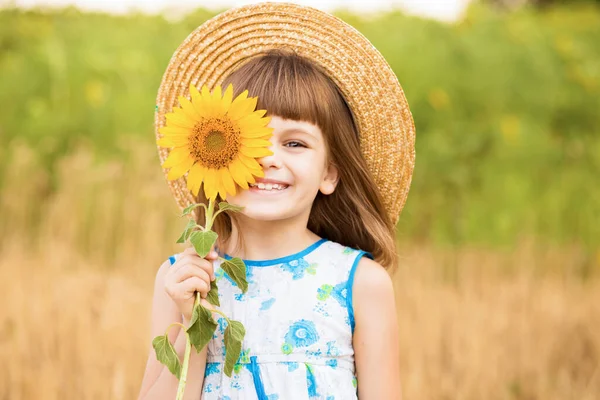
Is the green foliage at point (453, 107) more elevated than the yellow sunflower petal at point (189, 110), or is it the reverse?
the green foliage at point (453, 107)

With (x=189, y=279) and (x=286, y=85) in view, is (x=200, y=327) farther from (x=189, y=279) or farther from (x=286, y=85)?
(x=286, y=85)

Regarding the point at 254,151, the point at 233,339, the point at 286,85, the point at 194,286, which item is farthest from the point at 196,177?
the point at 286,85

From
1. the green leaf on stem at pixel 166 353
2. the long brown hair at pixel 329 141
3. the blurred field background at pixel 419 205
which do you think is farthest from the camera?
the blurred field background at pixel 419 205

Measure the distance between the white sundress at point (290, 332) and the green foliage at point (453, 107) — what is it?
3.66 meters

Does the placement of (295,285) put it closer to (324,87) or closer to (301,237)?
(301,237)

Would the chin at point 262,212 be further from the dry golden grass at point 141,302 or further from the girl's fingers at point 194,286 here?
the dry golden grass at point 141,302

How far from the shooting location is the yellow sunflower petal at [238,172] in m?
1.77

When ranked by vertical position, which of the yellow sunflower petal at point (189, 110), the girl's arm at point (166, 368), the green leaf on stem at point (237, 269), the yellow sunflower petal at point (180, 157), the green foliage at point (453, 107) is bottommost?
the girl's arm at point (166, 368)

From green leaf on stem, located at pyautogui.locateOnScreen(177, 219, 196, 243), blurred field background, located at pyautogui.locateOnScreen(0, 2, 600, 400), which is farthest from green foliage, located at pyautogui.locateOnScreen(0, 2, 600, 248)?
green leaf on stem, located at pyautogui.locateOnScreen(177, 219, 196, 243)

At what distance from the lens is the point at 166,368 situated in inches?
80.7

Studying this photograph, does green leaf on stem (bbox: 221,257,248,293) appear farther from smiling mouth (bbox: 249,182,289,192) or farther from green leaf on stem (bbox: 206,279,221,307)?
smiling mouth (bbox: 249,182,289,192)

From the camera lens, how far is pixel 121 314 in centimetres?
405

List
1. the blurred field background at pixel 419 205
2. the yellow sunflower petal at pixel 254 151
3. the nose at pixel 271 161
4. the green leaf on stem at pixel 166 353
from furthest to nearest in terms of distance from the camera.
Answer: the blurred field background at pixel 419 205 → the nose at pixel 271 161 → the yellow sunflower petal at pixel 254 151 → the green leaf on stem at pixel 166 353

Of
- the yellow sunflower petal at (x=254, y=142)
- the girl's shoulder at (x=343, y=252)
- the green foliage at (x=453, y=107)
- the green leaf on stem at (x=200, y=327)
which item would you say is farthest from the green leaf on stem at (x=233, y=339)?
the green foliage at (x=453, y=107)
